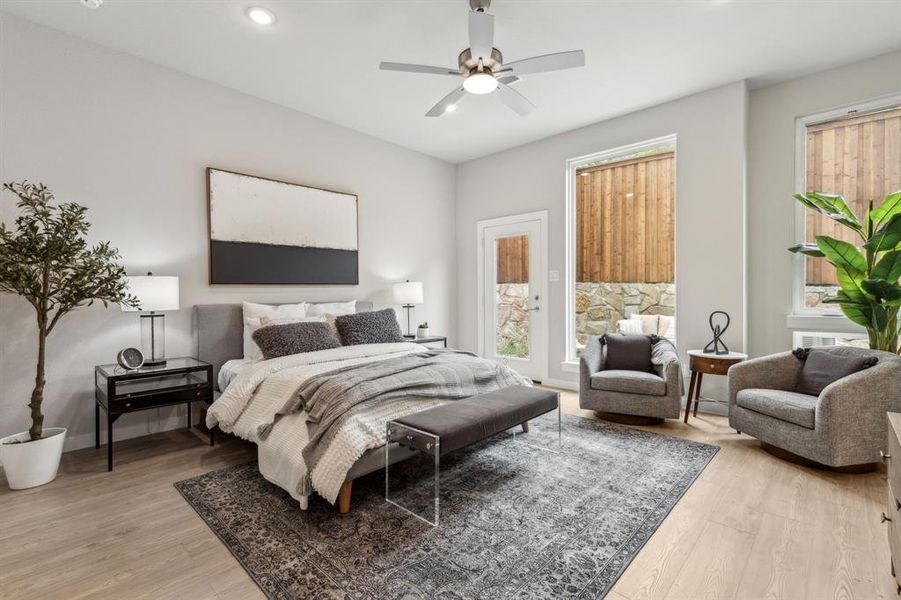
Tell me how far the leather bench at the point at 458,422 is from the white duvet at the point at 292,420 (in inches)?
6.2

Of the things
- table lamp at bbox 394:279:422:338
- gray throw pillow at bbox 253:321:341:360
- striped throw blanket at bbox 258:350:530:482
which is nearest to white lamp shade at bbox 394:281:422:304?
table lamp at bbox 394:279:422:338

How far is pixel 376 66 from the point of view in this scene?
11.6ft

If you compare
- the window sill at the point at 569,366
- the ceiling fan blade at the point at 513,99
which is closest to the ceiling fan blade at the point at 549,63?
the ceiling fan blade at the point at 513,99

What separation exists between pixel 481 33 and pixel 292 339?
254 centimetres

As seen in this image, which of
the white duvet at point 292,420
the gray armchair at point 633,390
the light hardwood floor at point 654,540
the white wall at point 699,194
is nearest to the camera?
the light hardwood floor at point 654,540

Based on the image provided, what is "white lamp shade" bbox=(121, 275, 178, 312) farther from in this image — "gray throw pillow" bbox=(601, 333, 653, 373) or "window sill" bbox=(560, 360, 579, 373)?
"window sill" bbox=(560, 360, 579, 373)

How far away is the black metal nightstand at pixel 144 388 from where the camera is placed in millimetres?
2791

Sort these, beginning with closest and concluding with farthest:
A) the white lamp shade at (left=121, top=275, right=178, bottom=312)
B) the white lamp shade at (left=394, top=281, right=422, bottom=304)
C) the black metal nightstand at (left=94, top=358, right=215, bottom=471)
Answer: the black metal nightstand at (left=94, top=358, right=215, bottom=471), the white lamp shade at (left=121, top=275, right=178, bottom=312), the white lamp shade at (left=394, top=281, right=422, bottom=304)

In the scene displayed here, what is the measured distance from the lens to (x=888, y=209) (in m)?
3.02

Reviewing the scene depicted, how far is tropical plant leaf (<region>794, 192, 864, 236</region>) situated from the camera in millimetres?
3105

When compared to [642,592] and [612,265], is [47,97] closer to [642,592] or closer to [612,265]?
[642,592]

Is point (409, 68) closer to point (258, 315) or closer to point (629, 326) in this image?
point (258, 315)

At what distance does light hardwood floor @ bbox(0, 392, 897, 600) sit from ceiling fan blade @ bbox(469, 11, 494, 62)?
284 centimetres

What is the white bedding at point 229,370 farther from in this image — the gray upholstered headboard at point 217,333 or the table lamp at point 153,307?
the table lamp at point 153,307
